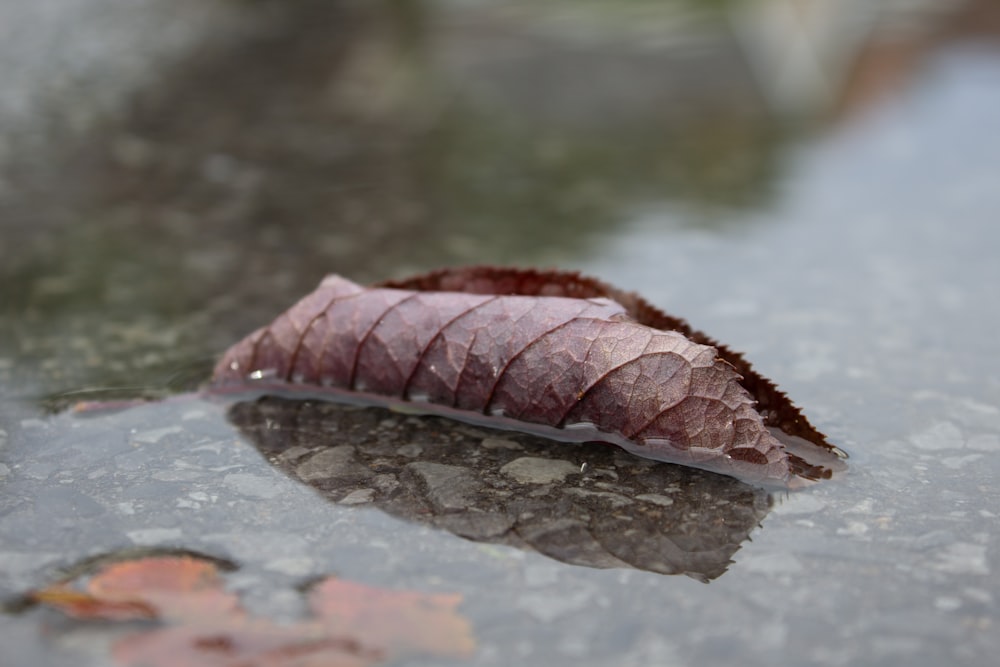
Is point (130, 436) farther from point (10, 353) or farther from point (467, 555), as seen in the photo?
point (467, 555)

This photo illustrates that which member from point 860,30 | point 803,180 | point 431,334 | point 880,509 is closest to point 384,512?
point 431,334

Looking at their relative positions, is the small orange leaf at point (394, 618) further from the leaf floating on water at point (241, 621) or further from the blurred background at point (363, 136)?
the blurred background at point (363, 136)

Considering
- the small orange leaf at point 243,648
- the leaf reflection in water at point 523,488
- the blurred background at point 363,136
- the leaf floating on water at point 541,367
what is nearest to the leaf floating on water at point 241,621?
the small orange leaf at point 243,648

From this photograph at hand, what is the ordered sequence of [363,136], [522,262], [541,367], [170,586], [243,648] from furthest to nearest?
[363,136] → [522,262] → [541,367] → [170,586] → [243,648]

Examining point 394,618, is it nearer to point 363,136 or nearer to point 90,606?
point 90,606

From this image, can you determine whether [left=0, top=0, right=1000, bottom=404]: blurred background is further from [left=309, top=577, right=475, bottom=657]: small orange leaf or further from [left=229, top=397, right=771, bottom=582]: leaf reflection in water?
[left=309, top=577, right=475, bottom=657]: small orange leaf

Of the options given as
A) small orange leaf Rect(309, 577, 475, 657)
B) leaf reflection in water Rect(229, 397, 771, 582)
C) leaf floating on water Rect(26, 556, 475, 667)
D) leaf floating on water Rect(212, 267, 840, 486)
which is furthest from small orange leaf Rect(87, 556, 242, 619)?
leaf floating on water Rect(212, 267, 840, 486)

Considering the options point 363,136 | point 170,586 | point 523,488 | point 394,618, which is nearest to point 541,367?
point 523,488
